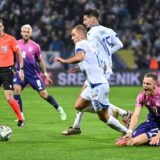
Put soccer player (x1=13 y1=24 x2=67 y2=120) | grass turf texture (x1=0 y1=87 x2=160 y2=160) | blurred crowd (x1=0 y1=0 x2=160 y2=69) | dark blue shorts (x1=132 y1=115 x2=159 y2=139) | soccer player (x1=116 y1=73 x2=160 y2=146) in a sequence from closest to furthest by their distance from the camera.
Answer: grass turf texture (x1=0 y1=87 x2=160 y2=160), soccer player (x1=116 y1=73 x2=160 y2=146), dark blue shorts (x1=132 y1=115 x2=159 y2=139), soccer player (x1=13 y1=24 x2=67 y2=120), blurred crowd (x1=0 y1=0 x2=160 y2=69)

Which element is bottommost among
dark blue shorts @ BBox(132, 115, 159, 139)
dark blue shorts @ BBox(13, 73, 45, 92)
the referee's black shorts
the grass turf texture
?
the grass turf texture

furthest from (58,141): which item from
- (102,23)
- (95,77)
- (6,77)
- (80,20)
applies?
(102,23)

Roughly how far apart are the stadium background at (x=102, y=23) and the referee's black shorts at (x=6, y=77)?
14.5 metres

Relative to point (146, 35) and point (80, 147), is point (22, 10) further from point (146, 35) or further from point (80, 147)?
point (80, 147)

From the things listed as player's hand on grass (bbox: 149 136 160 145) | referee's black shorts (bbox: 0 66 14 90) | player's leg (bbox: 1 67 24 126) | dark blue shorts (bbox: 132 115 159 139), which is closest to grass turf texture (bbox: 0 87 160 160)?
player's hand on grass (bbox: 149 136 160 145)

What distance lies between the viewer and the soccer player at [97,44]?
12.0m

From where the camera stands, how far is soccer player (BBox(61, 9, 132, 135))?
11977 mm

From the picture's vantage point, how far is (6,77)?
13.1 metres

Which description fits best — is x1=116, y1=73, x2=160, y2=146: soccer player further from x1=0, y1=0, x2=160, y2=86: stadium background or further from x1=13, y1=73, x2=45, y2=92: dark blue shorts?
x1=0, y1=0, x2=160, y2=86: stadium background

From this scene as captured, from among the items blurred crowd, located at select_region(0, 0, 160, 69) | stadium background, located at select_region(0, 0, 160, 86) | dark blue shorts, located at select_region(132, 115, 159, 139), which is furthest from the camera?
blurred crowd, located at select_region(0, 0, 160, 69)

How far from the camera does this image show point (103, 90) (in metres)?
11.2

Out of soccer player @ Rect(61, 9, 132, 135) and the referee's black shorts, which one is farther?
the referee's black shorts

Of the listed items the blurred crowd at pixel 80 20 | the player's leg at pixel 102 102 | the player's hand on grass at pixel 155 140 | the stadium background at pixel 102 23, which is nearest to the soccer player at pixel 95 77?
the player's leg at pixel 102 102

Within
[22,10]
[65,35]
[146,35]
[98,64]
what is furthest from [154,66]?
[98,64]
